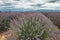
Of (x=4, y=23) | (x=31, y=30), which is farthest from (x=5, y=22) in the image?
(x=31, y=30)

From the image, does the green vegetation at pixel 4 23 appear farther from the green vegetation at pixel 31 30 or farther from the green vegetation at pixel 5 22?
the green vegetation at pixel 31 30

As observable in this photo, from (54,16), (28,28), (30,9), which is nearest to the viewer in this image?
(28,28)

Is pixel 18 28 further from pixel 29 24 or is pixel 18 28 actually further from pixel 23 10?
pixel 23 10

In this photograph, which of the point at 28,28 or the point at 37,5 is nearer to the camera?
the point at 28,28

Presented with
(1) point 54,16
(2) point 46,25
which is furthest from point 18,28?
(1) point 54,16

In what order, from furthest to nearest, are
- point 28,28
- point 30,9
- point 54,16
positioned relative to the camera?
1. point 54,16
2. point 30,9
3. point 28,28

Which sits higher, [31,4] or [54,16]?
[31,4]

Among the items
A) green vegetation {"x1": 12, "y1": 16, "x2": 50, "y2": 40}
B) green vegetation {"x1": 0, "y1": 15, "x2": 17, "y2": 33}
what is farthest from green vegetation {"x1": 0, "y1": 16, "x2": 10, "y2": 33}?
green vegetation {"x1": 12, "y1": 16, "x2": 50, "y2": 40}

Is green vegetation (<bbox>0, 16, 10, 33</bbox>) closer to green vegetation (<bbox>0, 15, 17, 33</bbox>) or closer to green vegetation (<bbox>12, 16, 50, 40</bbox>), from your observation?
green vegetation (<bbox>0, 15, 17, 33</bbox>)
